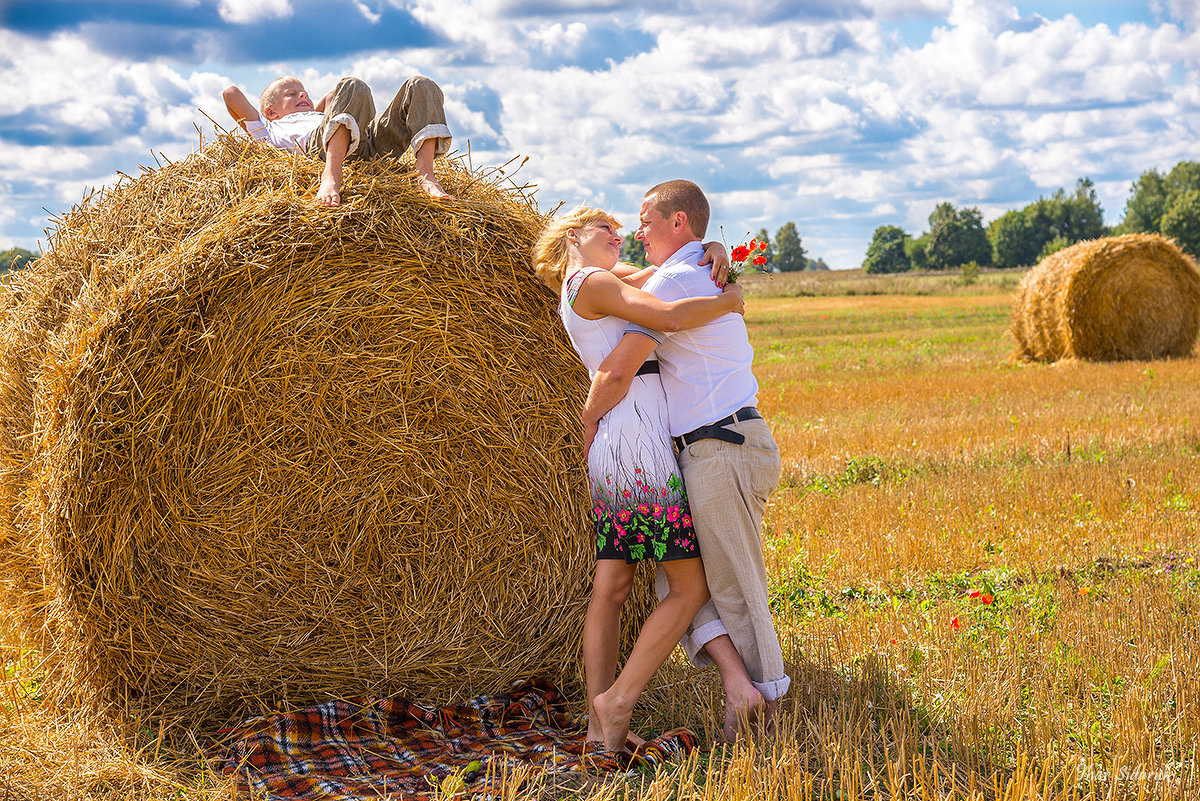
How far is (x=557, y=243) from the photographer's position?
14.0 ft

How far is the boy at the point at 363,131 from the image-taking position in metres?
4.52

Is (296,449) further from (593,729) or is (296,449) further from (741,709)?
(741,709)

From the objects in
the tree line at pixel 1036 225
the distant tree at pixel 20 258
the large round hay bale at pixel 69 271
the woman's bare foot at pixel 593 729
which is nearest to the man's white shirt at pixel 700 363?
the woman's bare foot at pixel 593 729

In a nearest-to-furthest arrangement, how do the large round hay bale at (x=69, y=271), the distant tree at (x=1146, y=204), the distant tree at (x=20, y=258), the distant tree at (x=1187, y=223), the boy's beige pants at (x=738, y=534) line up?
the boy's beige pants at (x=738, y=534), the large round hay bale at (x=69, y=271), the distant tree at (x=20, y=258), the distant tree at (x=1187, y=223), the distant tree at (x=1146, y=204)

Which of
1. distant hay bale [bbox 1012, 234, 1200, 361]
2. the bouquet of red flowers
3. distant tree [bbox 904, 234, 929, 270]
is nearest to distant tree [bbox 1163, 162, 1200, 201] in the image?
distant tree [bbox 904, 234, 929, 270]

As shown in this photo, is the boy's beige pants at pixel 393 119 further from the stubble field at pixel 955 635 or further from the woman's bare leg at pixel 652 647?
the stubble field at pixel 955 635

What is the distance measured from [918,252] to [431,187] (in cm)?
11447

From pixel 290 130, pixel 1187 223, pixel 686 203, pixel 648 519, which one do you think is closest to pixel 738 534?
pixel 648 519

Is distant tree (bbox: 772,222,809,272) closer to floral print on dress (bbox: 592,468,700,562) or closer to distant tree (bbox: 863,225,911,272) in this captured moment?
distant tree (bbox: 863,225,911,272)

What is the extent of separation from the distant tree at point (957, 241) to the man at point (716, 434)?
106139 mm

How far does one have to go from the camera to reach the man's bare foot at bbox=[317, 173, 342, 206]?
14.2 feet

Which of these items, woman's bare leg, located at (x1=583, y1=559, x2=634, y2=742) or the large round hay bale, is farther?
the large round hay bale

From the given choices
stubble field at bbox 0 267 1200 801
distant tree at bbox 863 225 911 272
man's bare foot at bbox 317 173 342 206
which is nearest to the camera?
stubble field at bbox 0 267 1200 801

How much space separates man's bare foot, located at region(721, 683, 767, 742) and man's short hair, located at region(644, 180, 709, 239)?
1893mm
